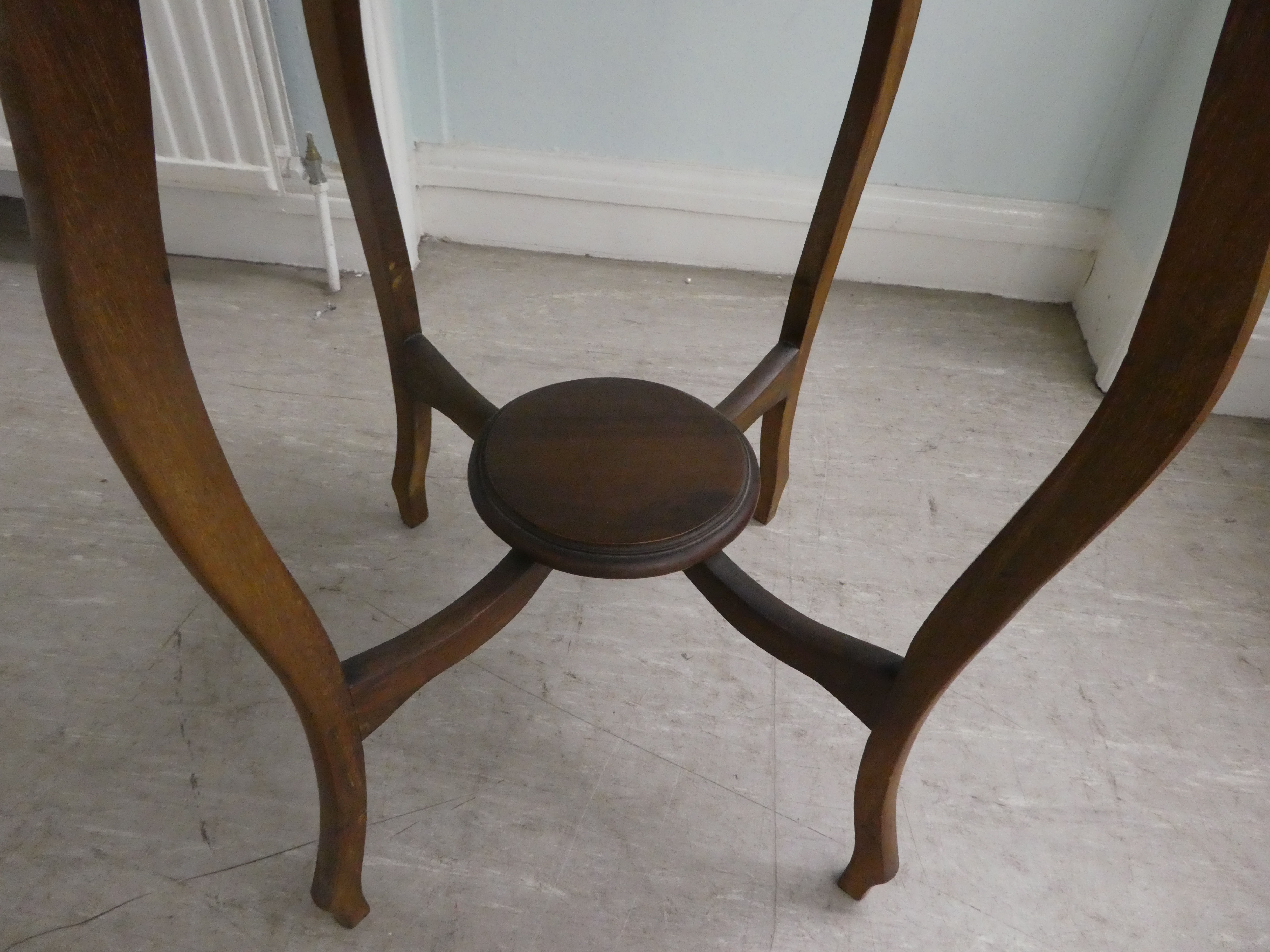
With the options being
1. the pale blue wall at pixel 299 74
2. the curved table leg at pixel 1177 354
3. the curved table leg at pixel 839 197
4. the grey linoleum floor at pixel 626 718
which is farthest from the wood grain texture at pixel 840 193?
the pale blue wall at pixel 299 74

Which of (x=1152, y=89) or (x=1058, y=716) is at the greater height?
(x=1152, y=89)

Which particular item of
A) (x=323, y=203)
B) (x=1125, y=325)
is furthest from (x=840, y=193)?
(x=323, y=203)

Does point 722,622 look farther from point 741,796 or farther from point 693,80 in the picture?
point 693,80

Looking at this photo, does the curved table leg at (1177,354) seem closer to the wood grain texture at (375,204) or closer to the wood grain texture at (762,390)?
the wood grain texture at (762,390)

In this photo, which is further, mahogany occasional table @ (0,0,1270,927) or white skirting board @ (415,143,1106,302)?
white skirting board @ (415,143,1106,302)

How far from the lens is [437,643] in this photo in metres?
0.67

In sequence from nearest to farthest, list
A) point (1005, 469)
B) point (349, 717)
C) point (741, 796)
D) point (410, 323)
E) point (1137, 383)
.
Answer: point (1137, 383)
point (349, 717)
point (741, 796)
point (410, 323)
point (1005, 469)

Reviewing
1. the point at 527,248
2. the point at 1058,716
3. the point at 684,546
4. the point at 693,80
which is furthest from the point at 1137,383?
the point at 527,248

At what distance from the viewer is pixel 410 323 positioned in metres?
0.92

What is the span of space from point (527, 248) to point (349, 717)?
1187 millimetres

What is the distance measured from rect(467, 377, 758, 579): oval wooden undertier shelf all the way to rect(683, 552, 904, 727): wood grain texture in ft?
0.21

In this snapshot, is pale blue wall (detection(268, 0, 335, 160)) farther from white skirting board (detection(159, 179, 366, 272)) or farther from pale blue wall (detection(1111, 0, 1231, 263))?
pale blue wall (detection(1111, 0, 1231, 263))

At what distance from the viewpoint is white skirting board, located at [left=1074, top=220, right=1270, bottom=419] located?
1.30 meters

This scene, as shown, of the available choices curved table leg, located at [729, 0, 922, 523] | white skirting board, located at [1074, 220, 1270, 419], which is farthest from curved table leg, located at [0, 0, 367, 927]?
white skirting board, located at [1074, 220, 1270, 419]
